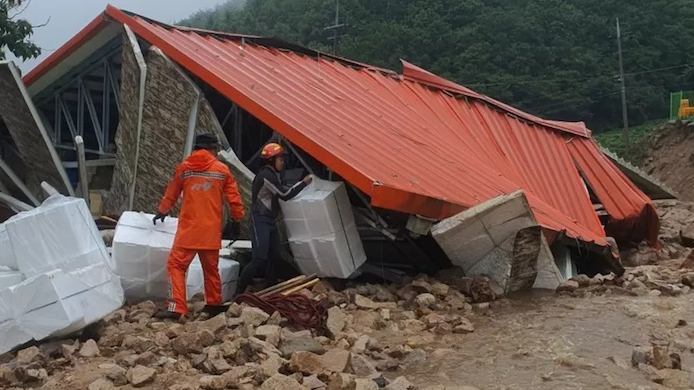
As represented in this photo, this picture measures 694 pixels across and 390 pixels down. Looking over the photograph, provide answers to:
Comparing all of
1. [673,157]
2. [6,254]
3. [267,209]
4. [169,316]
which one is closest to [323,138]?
[267,209]

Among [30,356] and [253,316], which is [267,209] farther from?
[30,356]

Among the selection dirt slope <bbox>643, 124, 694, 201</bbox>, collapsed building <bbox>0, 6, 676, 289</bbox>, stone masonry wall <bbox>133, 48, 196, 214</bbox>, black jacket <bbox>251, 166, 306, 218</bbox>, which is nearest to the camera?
black jacket <bbox>251, 166, 306, 218</bbox>

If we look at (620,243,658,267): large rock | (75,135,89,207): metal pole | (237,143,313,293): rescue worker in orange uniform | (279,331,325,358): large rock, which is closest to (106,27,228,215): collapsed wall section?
(75,135,89,207): metal pole

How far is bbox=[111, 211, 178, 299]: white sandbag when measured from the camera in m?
5.66

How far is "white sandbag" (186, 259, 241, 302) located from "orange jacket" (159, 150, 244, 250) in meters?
0.50

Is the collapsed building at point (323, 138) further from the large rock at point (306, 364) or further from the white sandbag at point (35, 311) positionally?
the white sandbag at point (35, 311)

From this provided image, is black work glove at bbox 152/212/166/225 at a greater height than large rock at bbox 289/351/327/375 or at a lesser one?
greater

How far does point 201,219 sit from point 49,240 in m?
1.04

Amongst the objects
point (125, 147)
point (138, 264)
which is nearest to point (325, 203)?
point (138, 264)

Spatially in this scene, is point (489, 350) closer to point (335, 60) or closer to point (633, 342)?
point (633, 342)

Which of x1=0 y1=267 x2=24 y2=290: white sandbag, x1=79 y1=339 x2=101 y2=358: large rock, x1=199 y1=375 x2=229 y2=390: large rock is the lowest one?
x1=79 y1=339 x2=101 y2=358: large rock

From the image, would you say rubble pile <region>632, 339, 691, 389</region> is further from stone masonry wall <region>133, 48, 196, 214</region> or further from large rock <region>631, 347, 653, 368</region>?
stone masonry wall <region>133, 48, 196, 214</region>

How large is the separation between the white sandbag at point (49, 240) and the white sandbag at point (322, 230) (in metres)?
1.72

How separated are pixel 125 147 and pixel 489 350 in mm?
5888
